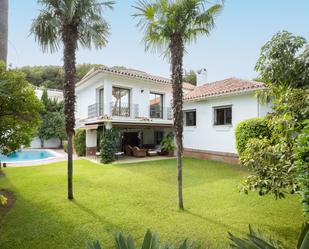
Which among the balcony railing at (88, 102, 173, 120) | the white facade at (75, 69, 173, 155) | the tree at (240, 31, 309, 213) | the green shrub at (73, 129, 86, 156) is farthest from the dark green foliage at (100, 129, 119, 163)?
the tree at (240, 31, 309, 213)

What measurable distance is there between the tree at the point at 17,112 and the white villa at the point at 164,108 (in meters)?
11.9

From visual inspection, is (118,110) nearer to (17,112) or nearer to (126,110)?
(126,110)

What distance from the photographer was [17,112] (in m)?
11.0

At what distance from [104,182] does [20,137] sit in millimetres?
5688

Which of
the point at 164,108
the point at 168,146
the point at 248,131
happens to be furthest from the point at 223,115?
the point at 164,108

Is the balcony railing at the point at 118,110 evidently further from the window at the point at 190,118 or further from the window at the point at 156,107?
the window at the point at 156,107

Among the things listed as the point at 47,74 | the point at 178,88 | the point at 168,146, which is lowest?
the point at 168,146

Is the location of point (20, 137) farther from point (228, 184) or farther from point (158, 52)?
point (228, 184)

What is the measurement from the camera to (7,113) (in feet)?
Result: 35.6

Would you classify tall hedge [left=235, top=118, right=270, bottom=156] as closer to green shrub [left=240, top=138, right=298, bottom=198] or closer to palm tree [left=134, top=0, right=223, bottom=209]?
palm tree [left=134, top=0, right=223, bottom=209]

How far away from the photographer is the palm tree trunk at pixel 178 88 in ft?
32.6

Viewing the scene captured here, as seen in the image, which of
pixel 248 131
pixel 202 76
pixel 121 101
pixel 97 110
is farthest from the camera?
pixel 202 76

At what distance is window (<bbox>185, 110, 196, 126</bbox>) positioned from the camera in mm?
26922

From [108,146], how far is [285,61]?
18.1 metres
